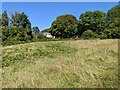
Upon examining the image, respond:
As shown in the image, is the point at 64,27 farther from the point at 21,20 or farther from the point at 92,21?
the point at 21,20

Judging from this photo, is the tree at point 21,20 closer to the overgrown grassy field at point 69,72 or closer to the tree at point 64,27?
the tree at point 64,27

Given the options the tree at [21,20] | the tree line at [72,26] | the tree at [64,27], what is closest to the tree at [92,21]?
the tree line at [72,26]

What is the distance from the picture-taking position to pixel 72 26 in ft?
180

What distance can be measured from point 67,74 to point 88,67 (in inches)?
36.0

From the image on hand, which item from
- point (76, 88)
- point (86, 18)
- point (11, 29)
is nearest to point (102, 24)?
point (86, 18)

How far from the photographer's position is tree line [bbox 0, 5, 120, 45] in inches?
1367

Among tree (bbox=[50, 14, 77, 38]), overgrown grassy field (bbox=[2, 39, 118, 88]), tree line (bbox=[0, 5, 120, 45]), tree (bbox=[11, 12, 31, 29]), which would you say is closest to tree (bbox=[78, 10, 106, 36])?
tree line (bbox=[0, 5, 120, 45])

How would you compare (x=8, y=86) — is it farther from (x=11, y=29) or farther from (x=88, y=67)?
(x=11, y=29)

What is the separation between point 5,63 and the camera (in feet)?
32.7

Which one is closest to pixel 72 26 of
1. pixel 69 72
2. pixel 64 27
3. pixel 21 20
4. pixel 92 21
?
pixel 64 27

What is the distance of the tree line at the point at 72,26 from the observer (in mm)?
34719

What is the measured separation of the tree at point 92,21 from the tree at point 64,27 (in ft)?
10.2

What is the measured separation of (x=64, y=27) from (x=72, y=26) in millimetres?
1899

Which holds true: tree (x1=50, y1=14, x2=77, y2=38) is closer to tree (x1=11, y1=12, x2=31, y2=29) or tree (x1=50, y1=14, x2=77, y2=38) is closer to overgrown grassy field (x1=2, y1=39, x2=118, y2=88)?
tree (x1=11, y1=12, x2=31, y2=29)
